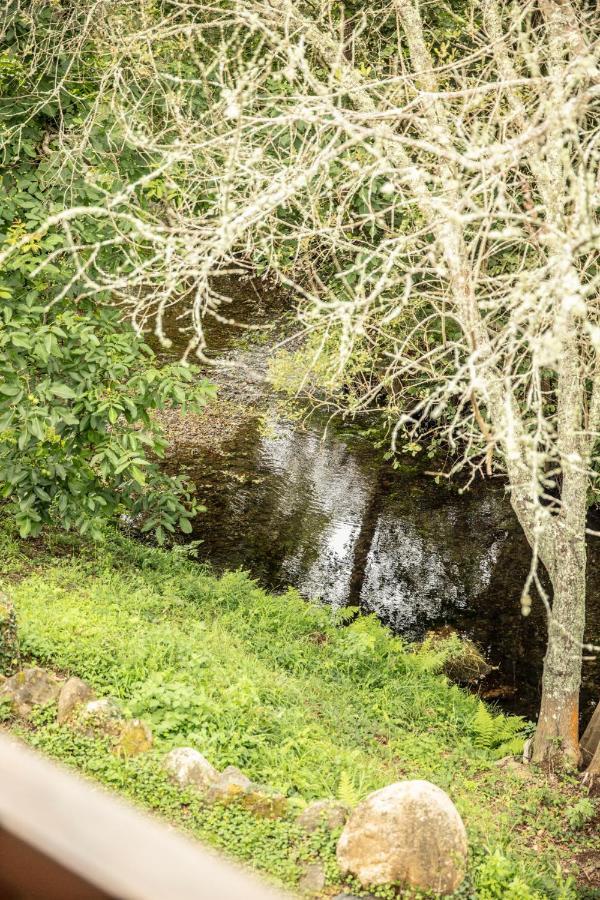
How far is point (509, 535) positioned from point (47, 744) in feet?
27.4

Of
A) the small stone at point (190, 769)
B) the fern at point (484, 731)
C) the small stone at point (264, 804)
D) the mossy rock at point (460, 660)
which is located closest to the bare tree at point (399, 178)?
the fern at point (484, 731)

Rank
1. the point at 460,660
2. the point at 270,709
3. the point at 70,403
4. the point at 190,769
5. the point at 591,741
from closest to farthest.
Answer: the point at 190,769 < the point at 270,709 < the point at 591,741 < the point at 70,403 < the point at 460,660

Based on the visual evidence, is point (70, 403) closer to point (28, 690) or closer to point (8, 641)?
point (8, 641)

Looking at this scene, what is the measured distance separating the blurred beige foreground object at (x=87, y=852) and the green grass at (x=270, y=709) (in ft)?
13.4

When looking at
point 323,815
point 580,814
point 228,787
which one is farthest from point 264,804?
point 580,814

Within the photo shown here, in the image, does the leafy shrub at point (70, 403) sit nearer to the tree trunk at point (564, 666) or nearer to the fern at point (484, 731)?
the fern at point (484, 731)

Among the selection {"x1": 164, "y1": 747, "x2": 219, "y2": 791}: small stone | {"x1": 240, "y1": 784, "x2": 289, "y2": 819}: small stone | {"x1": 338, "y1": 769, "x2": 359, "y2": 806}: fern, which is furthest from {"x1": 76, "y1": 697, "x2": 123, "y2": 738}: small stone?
{"x1": 338, "y1": 769, "x2": 359, "y2": 806}: fern

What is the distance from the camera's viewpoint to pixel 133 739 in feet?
17.0

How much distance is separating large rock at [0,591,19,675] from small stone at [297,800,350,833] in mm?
2252

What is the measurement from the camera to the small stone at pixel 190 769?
194 inches

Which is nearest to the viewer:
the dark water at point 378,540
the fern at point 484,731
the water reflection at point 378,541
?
the fern at point 484,731

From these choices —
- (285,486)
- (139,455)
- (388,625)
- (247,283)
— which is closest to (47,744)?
(139,455)

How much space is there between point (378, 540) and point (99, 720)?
22.2 ft

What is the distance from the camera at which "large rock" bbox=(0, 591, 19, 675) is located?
18.4ft
